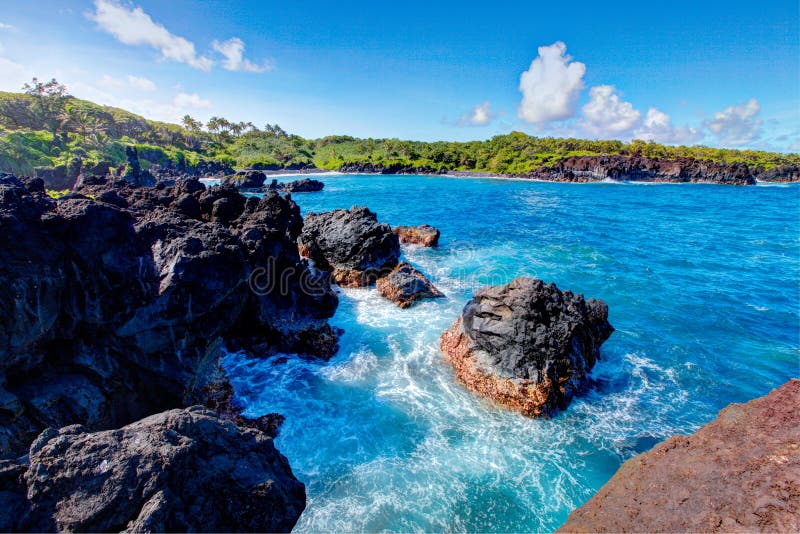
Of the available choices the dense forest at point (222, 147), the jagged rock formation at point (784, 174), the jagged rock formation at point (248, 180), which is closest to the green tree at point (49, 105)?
→ the dense forest at point (222, 147)

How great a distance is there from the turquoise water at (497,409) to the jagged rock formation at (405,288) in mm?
781

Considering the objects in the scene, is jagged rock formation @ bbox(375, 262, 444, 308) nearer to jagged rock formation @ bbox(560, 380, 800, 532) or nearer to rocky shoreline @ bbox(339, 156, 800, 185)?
jagged rock formation @ bbox(560, 380, 800, 532)

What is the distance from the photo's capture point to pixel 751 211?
62.7 meters

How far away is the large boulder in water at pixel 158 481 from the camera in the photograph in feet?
15.3

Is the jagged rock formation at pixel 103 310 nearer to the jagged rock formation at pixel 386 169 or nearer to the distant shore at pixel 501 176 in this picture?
the distant shore at pixel 501 176

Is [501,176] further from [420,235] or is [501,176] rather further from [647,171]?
[420,235]

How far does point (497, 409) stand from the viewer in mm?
13336

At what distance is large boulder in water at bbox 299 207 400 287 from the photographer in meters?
24.6

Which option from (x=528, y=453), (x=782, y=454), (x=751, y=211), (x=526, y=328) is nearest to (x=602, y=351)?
(x=526, y=328)

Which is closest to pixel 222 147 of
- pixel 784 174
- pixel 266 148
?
pixel 266 148

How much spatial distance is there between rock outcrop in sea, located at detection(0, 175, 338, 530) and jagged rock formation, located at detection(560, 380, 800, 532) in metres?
6.78

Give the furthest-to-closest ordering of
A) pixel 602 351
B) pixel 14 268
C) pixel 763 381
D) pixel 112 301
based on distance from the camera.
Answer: pixel 602 351, pixel 763 381, pixel 112 301, pixel 14 268

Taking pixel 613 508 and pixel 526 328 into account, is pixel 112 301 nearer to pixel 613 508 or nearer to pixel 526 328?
pixel 613 508

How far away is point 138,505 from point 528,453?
1046 cm
